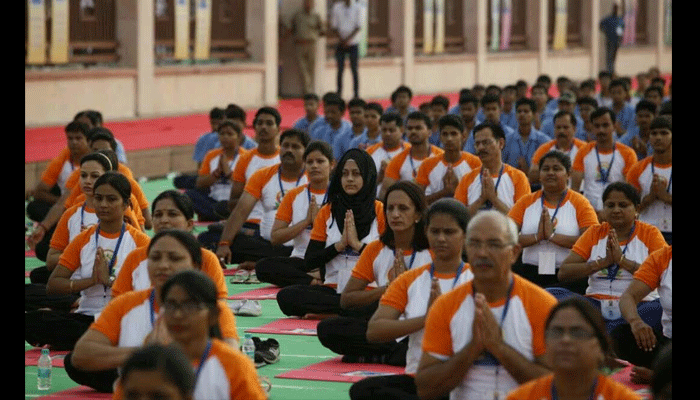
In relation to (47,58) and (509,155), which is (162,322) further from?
(47,58)

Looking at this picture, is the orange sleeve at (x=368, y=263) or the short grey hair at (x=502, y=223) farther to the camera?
the orange sleeve at (x=368, y=263)

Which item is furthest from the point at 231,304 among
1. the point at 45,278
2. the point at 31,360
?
the point at 31,360

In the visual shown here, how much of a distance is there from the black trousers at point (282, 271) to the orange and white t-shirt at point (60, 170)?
2357mm

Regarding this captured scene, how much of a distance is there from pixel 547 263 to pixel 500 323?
13.2 ft

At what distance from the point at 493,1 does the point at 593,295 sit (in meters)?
25.4

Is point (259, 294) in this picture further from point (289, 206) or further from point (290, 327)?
point (290, 327)

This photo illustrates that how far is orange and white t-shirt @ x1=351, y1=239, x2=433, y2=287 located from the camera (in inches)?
299

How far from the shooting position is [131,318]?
6023mm

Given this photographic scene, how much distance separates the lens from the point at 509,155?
48.5 feet

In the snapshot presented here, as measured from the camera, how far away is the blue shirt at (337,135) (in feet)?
51.8

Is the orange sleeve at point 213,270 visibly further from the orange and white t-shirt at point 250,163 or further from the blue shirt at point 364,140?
the blue shirt at point 364,140

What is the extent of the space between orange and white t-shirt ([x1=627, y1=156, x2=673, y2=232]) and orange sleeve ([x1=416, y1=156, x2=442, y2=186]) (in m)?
1.61

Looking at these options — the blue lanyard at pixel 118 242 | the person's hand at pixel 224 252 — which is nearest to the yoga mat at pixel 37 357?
the blue lanyard at pixel 118 242
